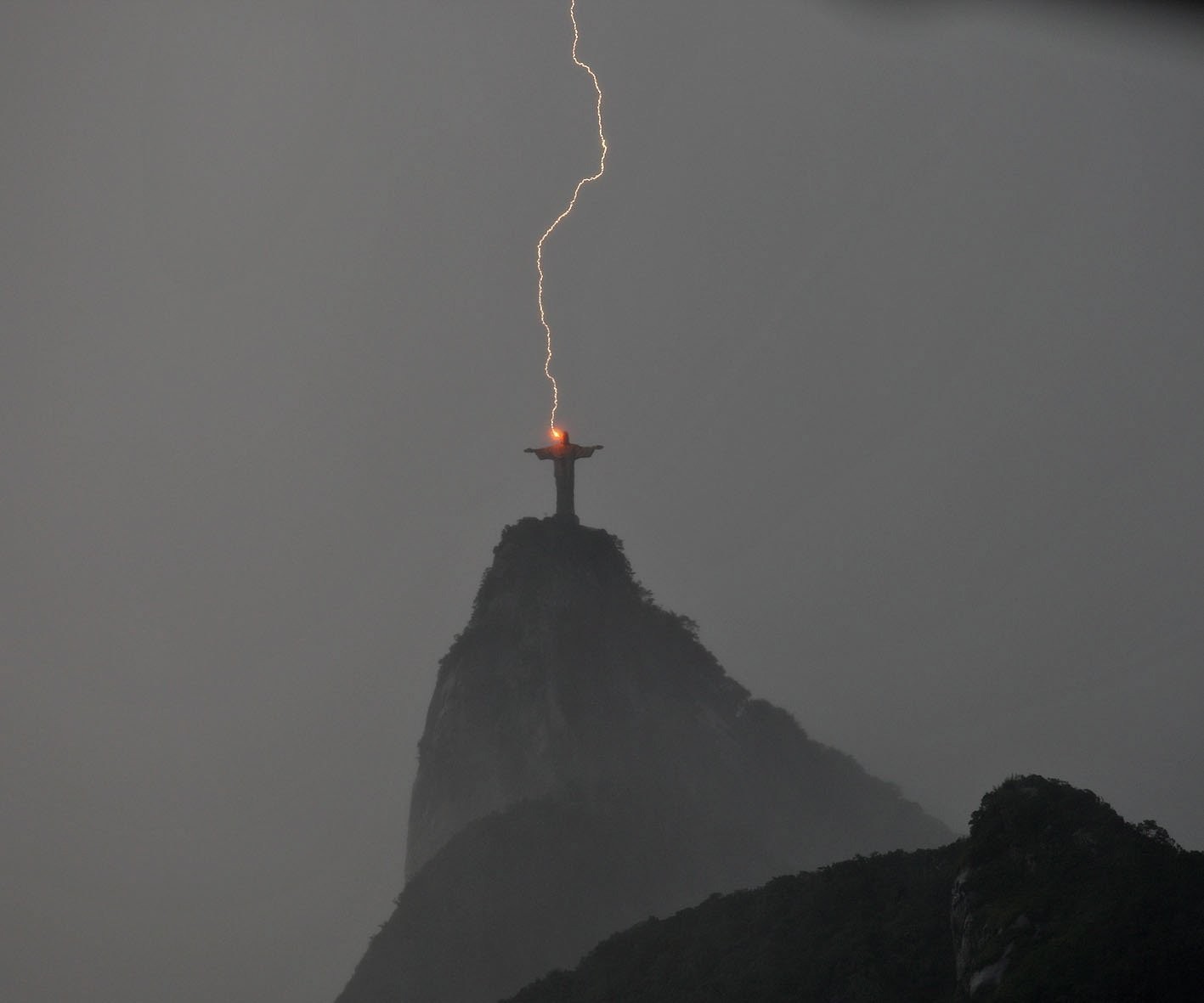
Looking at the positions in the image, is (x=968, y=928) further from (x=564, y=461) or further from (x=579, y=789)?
(x=564, y=461)

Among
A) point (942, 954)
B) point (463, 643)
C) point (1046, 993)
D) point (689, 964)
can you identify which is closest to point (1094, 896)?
point (1046, 993)

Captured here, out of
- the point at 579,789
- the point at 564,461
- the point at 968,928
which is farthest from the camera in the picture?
the point at 564,461

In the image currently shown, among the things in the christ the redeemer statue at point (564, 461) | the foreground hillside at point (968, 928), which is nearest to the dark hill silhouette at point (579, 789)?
the christ the redeemer statue at point (564, 461)

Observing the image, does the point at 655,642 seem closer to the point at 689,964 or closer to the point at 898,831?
the point at 898,831

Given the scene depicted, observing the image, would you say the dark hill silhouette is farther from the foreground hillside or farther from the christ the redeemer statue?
the foreground hillside

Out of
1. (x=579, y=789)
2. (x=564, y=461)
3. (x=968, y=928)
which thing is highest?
(x=564, y=461)

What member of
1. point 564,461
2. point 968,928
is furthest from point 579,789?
point 968,928
